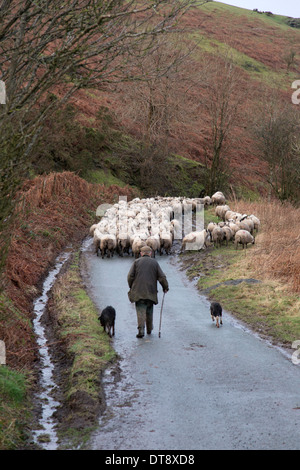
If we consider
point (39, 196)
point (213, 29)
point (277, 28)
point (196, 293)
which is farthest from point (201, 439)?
point (277, 28)

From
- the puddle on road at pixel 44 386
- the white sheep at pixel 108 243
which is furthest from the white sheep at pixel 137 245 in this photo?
the puddle on road at pixel 44 386

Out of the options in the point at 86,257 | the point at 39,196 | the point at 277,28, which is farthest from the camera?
the point at 277,28

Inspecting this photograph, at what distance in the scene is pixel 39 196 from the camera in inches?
969

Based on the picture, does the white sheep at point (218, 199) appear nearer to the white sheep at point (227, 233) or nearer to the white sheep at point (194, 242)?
the white sheep at point (227, 233)

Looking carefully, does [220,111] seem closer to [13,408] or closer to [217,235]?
[217,235]

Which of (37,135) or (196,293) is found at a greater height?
(37,135)

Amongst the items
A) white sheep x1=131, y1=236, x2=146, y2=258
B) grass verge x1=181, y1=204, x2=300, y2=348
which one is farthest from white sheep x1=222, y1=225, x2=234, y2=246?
white sheep x1=131, y1=236, x2=146, y2=258

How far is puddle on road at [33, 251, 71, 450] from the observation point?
23.7 ft

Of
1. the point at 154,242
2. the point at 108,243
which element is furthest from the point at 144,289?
the point at 154,242

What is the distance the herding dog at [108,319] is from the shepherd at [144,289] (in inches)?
22.5

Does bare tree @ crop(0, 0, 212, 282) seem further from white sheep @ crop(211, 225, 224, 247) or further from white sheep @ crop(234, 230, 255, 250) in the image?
white sheep @ crop(211, 225, 224, 247)

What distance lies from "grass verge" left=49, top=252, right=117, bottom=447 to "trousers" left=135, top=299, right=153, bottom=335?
76cm

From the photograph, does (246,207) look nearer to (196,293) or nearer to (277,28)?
(196,293)

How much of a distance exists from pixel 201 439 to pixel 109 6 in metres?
5.33
